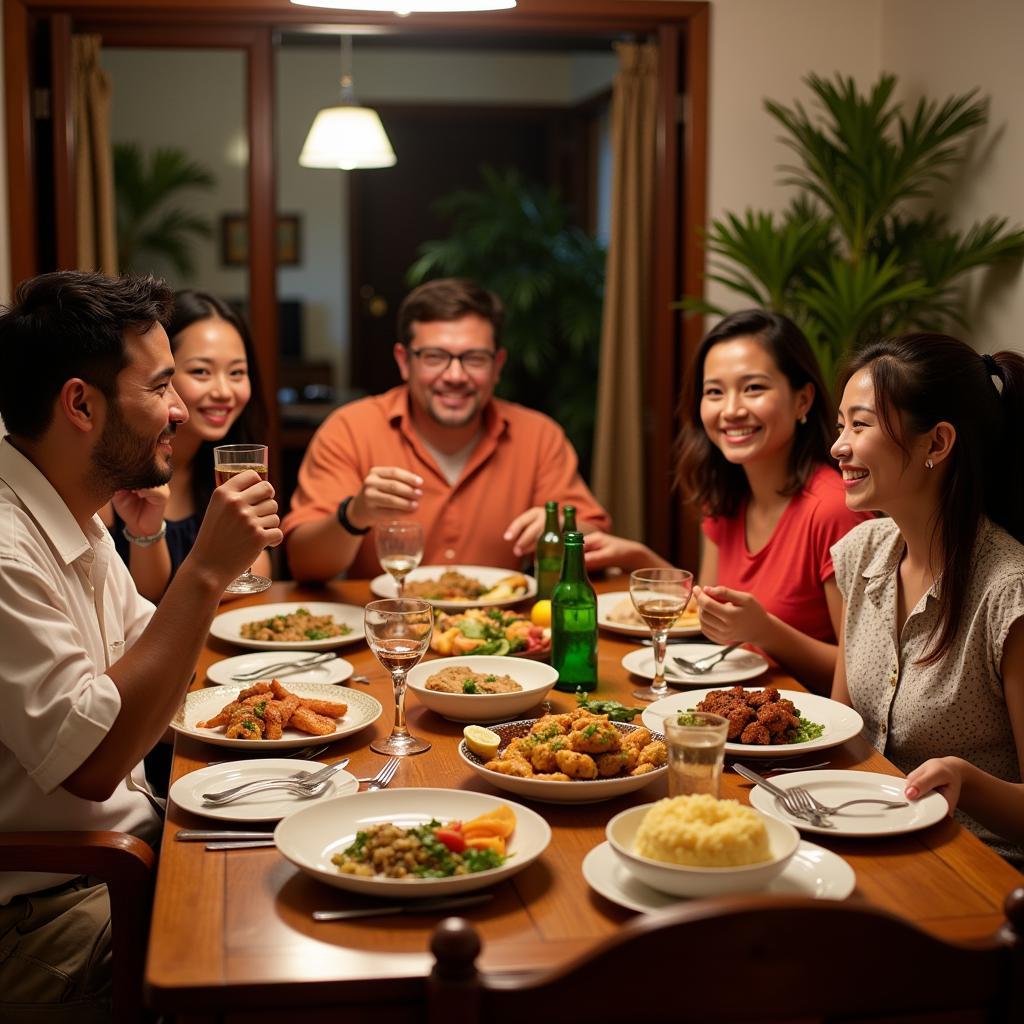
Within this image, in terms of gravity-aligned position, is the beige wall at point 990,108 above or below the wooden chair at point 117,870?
above

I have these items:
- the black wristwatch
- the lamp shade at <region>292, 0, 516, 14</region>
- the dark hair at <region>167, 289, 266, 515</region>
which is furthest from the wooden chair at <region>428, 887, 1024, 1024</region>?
the dark hair at <region>167, 289, 266, 515</region>

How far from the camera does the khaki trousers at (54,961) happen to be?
5.22 feet

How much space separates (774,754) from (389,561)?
0.99 metres

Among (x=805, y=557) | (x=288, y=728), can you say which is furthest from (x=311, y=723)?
(x=805, y=557)

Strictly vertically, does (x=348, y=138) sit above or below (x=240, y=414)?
above

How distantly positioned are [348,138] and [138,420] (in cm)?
300

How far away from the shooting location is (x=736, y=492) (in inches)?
111

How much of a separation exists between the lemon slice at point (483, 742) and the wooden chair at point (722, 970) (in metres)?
0.69

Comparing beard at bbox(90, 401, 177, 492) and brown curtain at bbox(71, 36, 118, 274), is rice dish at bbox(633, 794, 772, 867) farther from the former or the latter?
brown curtain at bbox(71, 36, 118, 274)

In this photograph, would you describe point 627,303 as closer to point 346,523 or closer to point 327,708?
point 346,523

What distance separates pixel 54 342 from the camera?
1676mm

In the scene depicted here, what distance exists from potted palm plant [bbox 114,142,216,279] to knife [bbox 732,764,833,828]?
18.8 ft

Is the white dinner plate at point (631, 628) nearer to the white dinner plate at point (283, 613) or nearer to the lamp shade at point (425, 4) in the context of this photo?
the white dinner plate at point (283, 613)

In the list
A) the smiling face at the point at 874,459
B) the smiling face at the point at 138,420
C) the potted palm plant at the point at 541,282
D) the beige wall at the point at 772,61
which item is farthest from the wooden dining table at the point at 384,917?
the potted palm plant at the point at 541,282
